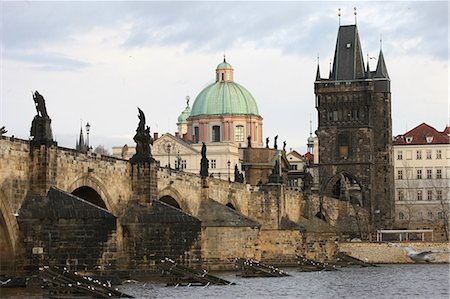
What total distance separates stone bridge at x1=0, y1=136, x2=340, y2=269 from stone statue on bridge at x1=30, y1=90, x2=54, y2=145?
323 mm

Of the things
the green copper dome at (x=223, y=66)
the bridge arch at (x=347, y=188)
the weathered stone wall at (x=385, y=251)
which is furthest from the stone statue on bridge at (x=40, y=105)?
the green copper dome at (x=223, y=66)

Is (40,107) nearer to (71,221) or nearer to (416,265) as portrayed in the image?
(71,221)

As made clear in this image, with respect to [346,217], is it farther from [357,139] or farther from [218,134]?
[218,134]

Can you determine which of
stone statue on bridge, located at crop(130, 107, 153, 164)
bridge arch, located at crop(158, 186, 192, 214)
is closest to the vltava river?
bridge arch, located at crop(158, 186, 192, 214)

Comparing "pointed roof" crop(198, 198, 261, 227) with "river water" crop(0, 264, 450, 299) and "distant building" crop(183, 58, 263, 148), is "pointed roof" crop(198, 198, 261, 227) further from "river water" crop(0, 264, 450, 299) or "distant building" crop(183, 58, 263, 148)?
"distant building" crop(183, 58, 263, 148)

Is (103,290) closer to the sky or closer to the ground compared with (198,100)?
closer to the ground

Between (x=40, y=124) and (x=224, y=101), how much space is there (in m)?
104

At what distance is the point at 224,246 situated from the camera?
2756 inches

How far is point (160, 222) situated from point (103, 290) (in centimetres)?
1335

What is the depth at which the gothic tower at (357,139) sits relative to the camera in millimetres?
130875

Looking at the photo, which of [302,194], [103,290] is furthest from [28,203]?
[302,194]

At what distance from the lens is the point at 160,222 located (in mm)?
58062

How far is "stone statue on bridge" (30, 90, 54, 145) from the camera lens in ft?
166

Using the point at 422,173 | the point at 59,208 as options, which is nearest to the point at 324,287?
the point at 59,208
